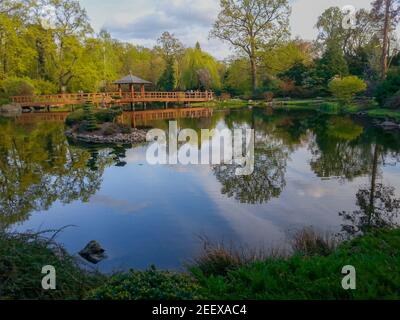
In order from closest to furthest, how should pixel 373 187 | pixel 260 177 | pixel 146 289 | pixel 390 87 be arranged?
1. pixel 146 289
2. pixel 373 187
3. pixel 260 177
4. pixel 390 87

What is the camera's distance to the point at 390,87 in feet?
72.9

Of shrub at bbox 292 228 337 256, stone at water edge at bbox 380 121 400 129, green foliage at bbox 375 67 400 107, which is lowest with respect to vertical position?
shrub at bbox 292 228 337 256

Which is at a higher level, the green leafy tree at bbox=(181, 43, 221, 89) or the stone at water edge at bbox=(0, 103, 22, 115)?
the green leafy tree at bbox=(181, 43, 221, 89)

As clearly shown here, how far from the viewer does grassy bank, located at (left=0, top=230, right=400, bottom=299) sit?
3.13m

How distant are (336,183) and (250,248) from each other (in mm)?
4321

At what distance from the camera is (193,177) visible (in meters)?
10.1

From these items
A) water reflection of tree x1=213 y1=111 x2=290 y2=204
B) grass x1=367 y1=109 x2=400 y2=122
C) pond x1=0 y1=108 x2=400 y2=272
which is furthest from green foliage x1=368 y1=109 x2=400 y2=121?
water reflection of tree x1=213 y1=111 x2=290 y2=204

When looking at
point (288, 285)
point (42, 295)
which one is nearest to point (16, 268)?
point (42, 295)

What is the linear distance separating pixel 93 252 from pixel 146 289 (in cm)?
271

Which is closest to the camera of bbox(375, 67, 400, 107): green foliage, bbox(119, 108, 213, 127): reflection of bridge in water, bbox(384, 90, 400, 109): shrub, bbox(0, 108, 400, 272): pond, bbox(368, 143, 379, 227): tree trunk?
bbox(0, 108, 400, 272): pond

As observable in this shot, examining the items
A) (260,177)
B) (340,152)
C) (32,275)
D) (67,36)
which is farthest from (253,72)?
(32,275)

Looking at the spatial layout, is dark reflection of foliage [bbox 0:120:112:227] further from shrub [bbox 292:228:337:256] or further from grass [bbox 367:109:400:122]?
grass [bbox 367:109:400:122]

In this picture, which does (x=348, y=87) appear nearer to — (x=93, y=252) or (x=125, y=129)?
(x=125, y=129)
